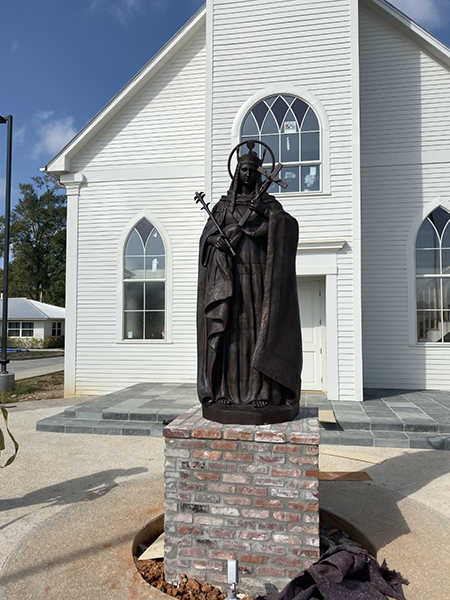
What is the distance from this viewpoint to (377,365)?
30.7ft

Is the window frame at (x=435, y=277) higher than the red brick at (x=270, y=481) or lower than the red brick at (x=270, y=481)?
higher

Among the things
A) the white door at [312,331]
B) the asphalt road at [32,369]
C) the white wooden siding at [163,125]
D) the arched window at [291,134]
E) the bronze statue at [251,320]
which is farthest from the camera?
the asphalt road at [32,369]

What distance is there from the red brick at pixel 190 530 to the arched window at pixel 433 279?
793 cm

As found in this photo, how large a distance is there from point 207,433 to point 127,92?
31.8ft

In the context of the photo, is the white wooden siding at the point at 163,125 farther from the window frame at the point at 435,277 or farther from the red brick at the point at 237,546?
the red brick at the point at 237,546

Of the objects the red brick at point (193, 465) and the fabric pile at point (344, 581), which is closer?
the fabric pile at point (344, 581)

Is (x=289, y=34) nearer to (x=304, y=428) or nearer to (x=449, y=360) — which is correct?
(x=449, y=360)

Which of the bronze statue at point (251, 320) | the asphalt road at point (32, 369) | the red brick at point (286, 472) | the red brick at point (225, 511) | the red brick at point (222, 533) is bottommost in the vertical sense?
the asphalt road at point (32, 369)

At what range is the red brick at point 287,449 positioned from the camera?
2682 millimetres

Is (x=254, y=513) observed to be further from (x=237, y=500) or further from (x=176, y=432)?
(x=176, y=432)

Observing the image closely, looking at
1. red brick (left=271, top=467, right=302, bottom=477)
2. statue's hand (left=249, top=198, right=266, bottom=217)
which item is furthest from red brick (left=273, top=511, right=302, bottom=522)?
statue's hand (left=249, top=198, right=266, bottom=217)

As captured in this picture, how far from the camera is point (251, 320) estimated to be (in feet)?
9.86

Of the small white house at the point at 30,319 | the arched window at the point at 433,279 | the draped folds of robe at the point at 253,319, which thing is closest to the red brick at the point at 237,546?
the draped folds of robe at the point at 253,319

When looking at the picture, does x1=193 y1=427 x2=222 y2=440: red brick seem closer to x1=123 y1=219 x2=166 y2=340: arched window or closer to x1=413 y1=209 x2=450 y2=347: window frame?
x1=123 y1=219 x2=166 y2=340: arched window
